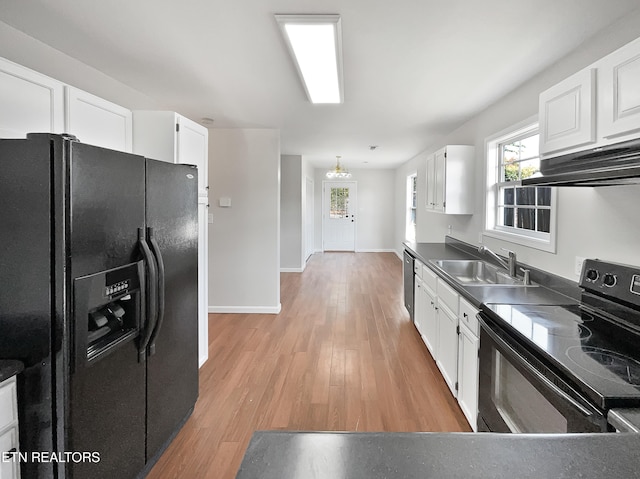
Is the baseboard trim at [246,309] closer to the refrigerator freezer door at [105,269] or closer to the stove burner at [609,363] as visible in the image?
the refrigerator freezer door at [105,269]

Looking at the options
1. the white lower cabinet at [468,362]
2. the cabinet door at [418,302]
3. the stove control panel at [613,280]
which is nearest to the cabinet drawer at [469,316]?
the white lower cabinet at [468,362]

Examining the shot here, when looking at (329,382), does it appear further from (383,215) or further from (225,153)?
(383,215)

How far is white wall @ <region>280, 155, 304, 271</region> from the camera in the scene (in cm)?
736

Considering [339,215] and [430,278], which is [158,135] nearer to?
[430,278]

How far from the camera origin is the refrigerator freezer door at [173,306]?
73.5 inches

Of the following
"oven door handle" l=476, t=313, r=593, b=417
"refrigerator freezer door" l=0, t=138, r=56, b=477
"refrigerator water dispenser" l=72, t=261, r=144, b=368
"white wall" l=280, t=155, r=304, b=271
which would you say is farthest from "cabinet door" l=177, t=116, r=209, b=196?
"white wall" l=280, t=155, r=304, b=271

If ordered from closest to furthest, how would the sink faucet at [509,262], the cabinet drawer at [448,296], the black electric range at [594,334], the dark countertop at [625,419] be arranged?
the dark countertop at [625,419]
the black electric range at [594,334]
the cabinet drawer at [448,296]
the sink faucet at [509,262]

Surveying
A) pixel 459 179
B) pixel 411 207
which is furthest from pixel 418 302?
pixel 411 207

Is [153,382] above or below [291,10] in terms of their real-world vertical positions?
below

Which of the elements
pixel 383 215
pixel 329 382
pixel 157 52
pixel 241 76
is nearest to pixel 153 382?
pixel 329 382

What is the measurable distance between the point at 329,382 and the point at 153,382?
4.71 ft

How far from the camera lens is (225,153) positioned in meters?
4.67

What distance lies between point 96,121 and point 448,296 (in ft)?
8.18

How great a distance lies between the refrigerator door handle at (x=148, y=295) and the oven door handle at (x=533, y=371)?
1611mm
